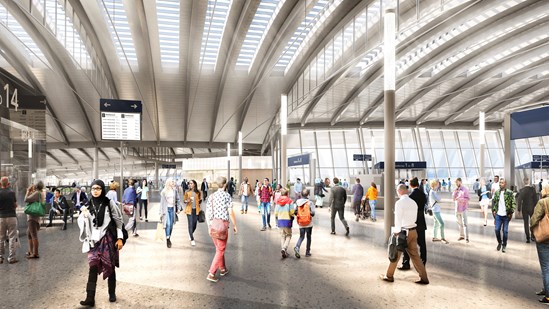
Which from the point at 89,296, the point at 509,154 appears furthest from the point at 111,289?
the point at 509,154

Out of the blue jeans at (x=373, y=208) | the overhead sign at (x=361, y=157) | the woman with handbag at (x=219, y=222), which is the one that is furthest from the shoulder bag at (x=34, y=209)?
the overhead sign at (x=361, y=157)

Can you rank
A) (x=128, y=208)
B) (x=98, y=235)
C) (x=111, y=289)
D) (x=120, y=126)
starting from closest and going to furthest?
(x=98, y=235) → (x=111, y=289) → (x=128, y=208) → (x=120, y=126)

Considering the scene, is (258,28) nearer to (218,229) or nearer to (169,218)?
(169,218)

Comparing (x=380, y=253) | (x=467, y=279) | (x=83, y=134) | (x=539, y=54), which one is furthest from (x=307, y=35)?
(x=83, y=134)

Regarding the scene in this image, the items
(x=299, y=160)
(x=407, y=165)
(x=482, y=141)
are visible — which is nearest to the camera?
(x=482, y=141)

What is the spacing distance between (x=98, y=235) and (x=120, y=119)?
1274cm

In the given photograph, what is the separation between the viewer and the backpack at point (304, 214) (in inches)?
304

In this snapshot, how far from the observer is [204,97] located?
33031 mm

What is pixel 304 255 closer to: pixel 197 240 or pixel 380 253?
pixel 380 253

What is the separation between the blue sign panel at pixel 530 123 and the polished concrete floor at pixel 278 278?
22.7ft

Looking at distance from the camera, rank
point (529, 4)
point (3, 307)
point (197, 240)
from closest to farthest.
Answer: point (3, 307), point (197, 240), point (529, 4)

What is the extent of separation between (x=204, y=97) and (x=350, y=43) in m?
14.3

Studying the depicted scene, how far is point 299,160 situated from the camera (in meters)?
26.2

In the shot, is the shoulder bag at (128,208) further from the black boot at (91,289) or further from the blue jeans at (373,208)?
the blue jeans at (373,208)
